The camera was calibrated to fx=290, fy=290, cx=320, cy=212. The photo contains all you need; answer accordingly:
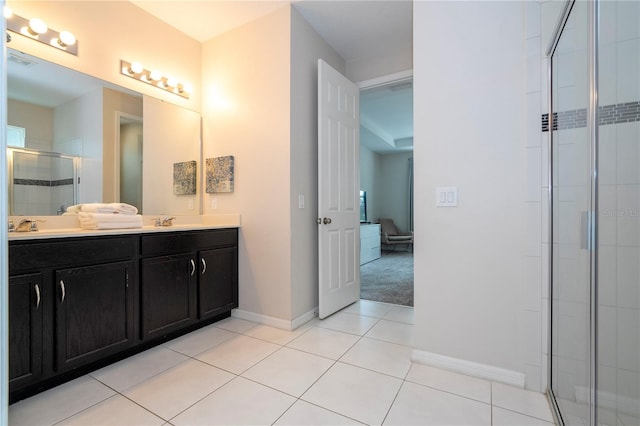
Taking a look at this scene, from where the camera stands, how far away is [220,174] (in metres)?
2.79

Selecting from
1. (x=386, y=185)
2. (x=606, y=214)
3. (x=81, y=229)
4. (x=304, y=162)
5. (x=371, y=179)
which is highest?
(x=371, y=179)

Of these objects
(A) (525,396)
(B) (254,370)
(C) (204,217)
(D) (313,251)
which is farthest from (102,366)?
(A) (525,396)

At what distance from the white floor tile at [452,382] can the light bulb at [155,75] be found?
3.05 metres

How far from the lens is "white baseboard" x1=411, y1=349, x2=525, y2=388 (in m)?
1.64

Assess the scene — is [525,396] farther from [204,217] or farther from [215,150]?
[215,150]

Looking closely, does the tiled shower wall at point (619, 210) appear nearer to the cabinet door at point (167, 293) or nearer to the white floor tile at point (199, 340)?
the white floor tile at point (199, 340)

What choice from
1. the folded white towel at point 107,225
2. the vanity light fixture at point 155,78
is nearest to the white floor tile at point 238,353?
the folded white towel at point 107,225

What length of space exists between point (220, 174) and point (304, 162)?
843mm

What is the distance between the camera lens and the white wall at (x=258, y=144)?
246cm

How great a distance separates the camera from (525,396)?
1.54 meters

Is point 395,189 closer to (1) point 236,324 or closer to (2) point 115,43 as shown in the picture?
(1) point 236,324

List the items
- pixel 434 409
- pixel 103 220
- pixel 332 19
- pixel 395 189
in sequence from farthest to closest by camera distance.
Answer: pixel 395 189, pixel 332 19, pixel 103 220, pixel 434 409

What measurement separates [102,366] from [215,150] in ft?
6.30

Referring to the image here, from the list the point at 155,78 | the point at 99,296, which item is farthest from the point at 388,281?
the point at 155,78
